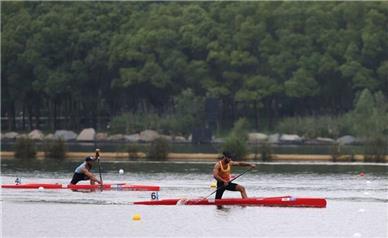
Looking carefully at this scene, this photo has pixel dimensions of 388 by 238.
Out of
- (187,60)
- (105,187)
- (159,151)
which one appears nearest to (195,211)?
(105,187)

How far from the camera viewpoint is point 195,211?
47.2 m

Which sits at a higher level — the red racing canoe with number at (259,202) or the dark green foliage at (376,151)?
the dark green foliage at (376,151)

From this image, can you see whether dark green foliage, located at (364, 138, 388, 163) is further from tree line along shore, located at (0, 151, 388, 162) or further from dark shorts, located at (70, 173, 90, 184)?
dark shorts, located at (70, 173, 90, 184)

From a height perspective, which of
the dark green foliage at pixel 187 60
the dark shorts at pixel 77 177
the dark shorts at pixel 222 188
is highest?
the dark green foliage at pixel 187 60

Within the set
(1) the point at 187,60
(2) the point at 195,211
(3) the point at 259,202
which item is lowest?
(2) the point at 195,211

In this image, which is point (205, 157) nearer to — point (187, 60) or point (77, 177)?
point (77, 177)

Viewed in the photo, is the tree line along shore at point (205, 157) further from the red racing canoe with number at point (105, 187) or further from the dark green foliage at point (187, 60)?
the dark green foliage at point (187, 60)

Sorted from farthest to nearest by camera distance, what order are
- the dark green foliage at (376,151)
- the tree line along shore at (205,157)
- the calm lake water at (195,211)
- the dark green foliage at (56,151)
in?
the dark green foliage at (56,151) → the tree line along shore at (205,157) → the dark green foliage at (376,151) → the calm lake water at (195,211)

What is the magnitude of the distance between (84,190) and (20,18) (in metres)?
89.1

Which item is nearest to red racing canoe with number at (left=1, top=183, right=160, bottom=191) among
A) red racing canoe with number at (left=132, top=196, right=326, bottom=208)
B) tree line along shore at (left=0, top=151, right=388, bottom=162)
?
red racing canoe with number at (left=132, top=196, right=326, bottom=208)

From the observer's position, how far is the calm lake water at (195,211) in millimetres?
41500

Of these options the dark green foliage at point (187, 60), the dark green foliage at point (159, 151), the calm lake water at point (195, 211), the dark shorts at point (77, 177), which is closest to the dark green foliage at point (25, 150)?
the dark green foliage at point (159, 151)

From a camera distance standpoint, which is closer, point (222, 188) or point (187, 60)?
point (222, 188)

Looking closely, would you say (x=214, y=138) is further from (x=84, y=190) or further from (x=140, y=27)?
(x=84, y=190)
